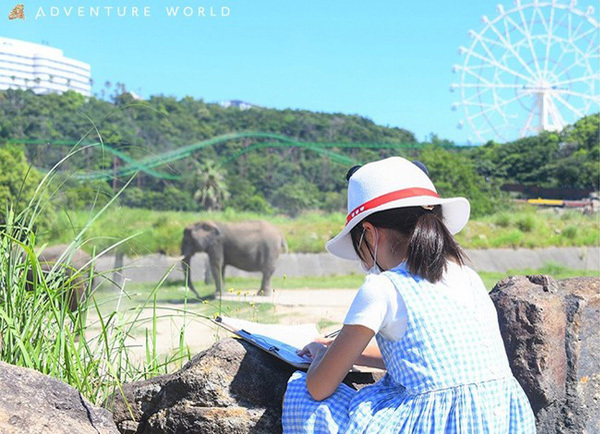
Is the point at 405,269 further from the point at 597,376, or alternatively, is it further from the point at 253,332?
the point at 597,376

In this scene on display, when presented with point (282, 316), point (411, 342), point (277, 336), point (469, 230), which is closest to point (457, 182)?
point (469, 230)

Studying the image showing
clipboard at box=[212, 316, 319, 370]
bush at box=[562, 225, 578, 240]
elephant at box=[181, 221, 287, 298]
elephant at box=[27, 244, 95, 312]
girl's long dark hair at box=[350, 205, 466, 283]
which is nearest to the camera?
girl's long dark hair at box=[350, 205, 466, 283]

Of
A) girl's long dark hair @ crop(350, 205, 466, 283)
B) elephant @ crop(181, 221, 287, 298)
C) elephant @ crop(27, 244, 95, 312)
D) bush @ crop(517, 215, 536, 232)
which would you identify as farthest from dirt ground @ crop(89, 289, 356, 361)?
bush @ crop(517, 215, 536, 232)

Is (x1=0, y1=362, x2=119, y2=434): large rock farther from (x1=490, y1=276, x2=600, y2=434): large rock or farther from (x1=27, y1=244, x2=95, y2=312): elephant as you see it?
(x1=490, y1=276, x2=600, y2=434): large rock

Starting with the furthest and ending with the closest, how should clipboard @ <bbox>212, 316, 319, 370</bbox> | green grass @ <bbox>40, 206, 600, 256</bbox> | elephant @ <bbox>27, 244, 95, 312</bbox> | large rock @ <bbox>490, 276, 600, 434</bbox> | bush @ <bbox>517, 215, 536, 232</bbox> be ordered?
bush @ <bbox>517, 215, 536, 232</bbox>, green grass @ <bbox>40, 206, 600, 256</bbox>, elephant @ <bbox>27, 244, 95, 312</bbox>, large rock @ <bbox>490, 276, 600, 434</bbox>, clipboard @ <bbox>212, 316, 319, 370</bbox>

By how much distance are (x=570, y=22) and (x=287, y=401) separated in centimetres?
4731

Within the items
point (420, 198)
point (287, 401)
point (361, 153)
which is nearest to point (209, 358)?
point (287, 401)

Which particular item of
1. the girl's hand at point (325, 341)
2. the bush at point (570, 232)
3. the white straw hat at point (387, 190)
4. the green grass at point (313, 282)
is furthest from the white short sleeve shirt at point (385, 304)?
the bush at point (570, 232)

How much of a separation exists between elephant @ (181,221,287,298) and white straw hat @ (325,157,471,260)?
10.3m

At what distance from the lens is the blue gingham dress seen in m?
1.85

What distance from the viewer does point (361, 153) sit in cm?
3475

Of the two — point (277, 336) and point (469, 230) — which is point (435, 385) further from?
point (469, 230)

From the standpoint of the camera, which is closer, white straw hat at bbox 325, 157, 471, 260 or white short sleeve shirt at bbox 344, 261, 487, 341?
white short sleeve shirt at bbox 344, 261, 487, 341

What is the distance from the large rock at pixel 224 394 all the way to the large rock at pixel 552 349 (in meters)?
0.67
